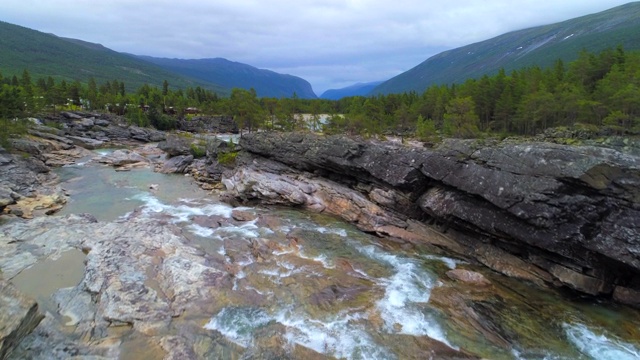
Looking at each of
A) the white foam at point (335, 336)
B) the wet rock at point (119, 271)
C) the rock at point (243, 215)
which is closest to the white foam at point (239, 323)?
the white foam at point (335, 336)

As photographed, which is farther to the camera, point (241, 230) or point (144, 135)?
point (144, 135)

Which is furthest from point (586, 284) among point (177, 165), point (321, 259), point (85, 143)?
point (85, 143)

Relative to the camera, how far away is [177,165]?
50.4 meters

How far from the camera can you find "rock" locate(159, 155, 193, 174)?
4939 cm

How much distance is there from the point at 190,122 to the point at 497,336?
106 m

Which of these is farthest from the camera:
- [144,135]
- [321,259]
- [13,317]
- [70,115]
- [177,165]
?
[70,115]

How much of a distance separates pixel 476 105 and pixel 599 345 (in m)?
70.7

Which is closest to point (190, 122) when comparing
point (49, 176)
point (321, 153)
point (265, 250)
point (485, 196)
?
point (49, 176)

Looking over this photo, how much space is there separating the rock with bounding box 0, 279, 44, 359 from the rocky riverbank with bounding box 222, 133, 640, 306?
67.1 ft

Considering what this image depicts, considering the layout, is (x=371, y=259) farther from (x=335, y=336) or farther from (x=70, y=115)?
(x=70, y=115)

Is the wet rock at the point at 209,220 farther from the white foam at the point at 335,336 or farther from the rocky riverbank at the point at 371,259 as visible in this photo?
the white foam at the point at 335,336

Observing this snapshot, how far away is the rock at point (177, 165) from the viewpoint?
4939 cm

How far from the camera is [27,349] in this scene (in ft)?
39.5

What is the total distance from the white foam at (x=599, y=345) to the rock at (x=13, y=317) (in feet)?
67.5
